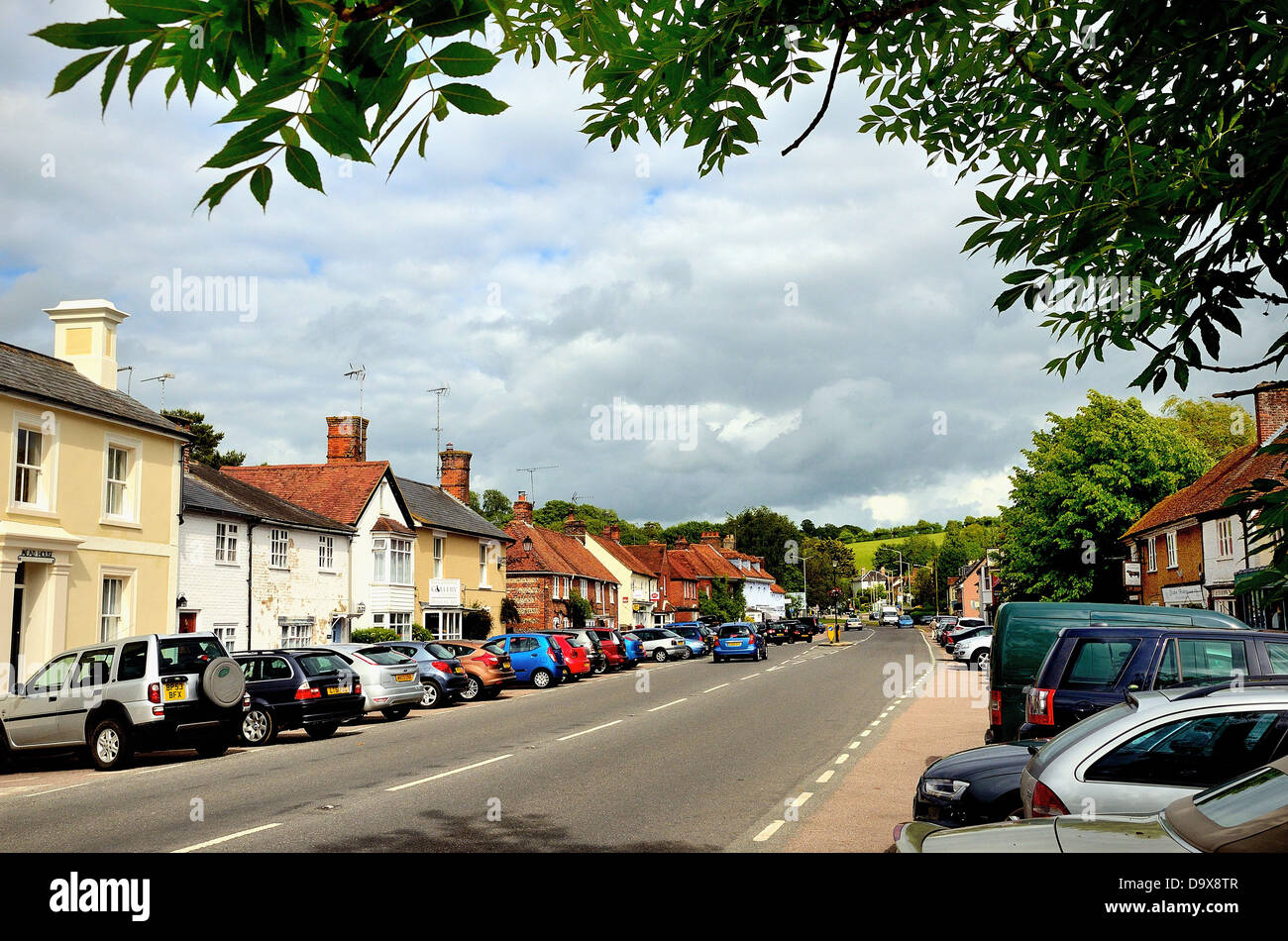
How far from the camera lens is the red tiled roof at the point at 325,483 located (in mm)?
37938

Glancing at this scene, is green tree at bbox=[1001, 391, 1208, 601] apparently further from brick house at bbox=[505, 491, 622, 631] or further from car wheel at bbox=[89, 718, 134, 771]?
car wheel at bbox=[89, 718, 134, 771]

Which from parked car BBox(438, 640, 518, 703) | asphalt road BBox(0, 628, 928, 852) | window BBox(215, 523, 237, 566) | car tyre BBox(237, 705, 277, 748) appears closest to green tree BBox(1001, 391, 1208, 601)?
asphalt road BBox(0, 628, 928, 852)

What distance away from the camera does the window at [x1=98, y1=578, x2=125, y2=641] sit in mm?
22766

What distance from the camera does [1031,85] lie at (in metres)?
4.81

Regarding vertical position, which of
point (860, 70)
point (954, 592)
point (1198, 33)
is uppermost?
point (860, 70)

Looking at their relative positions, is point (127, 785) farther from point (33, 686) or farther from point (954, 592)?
point (954, 592)

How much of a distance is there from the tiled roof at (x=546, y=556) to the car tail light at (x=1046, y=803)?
46.6 metres

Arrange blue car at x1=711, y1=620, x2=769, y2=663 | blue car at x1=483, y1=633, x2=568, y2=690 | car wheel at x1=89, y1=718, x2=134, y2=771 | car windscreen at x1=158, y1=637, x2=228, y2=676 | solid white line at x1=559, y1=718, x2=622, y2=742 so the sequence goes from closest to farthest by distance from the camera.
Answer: car wheel at x1=89, y1=718, x2=134, y2=771 → car windscreen at x1=158, y1=637, x2=228, y2=676 → solid white line at x1=559, y1=718, x2=622, y2=742 → blue car at x1=483, y1=633, x2=568, y2=690 → blue car at x1=711, y1=620, x2=769, y2=663

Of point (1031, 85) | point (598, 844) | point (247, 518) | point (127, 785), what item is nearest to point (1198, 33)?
point (1031, 85)

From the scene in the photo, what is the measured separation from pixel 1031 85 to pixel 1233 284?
143 cm

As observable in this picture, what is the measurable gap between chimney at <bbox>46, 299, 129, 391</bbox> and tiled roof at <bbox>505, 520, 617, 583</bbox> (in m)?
27.8

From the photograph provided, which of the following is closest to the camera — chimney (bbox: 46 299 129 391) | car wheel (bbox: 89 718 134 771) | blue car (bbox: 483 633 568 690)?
car wheel (bbox: 89 718 134 771)

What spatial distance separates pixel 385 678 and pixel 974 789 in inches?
666

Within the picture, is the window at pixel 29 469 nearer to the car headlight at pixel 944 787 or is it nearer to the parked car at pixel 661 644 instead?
the car headlight at pixel 944 787
